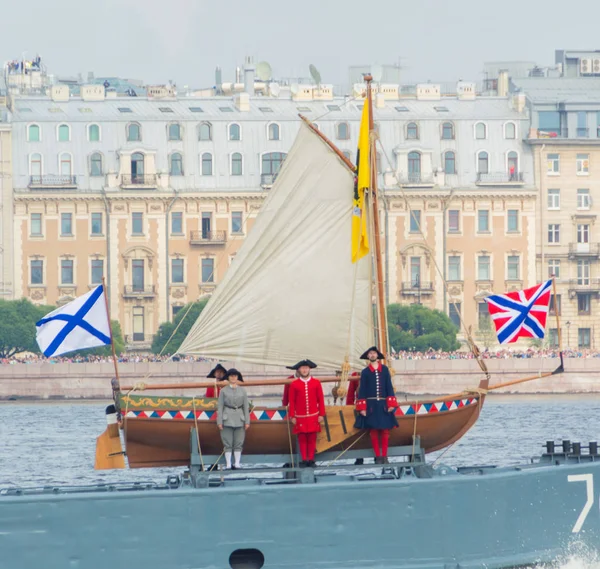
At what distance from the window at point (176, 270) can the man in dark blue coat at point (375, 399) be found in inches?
3633

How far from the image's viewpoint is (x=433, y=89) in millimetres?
115375

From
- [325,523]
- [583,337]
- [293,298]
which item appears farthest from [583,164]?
[325,523]

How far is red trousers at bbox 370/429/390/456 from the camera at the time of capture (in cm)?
2014

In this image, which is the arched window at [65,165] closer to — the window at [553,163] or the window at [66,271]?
the window at [66,271]

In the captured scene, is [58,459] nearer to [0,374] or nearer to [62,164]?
[0,374]

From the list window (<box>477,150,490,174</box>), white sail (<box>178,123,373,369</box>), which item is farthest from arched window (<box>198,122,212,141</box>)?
white sail (<box>178,123,373,369</box>)

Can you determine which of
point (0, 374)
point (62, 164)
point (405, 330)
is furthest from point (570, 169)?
point (0, 374)

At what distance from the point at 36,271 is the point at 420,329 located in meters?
25.8

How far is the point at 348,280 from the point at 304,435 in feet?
9.33

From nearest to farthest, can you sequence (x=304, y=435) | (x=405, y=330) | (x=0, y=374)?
(x=304, y=435) → (x=0, y=374) → (x=405, y=330)

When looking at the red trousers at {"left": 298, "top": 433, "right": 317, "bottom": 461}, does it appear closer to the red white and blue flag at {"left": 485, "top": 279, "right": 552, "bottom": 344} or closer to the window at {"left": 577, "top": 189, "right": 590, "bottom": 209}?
the red white and blue flag at {"left": 485, "top": 279, "right": 552, "bottom": 344}

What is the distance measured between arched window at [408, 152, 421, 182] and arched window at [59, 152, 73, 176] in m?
21.4

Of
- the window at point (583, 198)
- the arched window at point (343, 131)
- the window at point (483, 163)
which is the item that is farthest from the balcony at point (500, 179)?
the arched window at point (343, 131)

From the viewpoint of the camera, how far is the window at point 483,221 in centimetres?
11469
